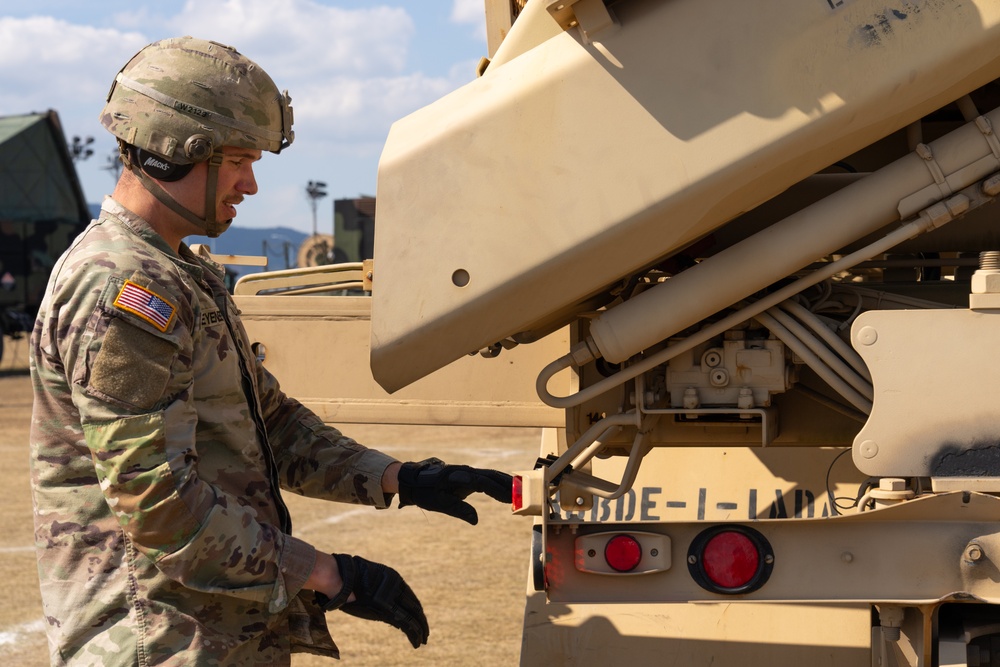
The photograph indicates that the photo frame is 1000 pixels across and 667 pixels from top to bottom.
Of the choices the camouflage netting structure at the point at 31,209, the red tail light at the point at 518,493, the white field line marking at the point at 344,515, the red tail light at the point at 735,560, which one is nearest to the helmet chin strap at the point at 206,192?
the red tail light at the point at 518,493

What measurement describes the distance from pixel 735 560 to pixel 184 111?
1.53m

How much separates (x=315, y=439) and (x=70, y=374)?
819 millimetres

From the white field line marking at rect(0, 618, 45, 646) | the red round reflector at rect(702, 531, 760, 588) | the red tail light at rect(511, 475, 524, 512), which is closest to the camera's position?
the red round reflector at rect(702, 531, 760, 588)

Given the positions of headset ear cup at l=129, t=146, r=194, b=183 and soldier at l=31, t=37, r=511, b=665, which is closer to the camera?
soldier at l=31, t=37, r=511, b=665

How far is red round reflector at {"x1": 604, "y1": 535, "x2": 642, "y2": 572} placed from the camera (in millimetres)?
2678

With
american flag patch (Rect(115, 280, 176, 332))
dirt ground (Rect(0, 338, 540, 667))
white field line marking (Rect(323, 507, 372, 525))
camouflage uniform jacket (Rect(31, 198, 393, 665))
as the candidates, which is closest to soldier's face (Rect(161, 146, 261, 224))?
camouflage uniform jacket (Rect(31, 198, 393, 665))

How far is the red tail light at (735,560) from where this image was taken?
2660mm

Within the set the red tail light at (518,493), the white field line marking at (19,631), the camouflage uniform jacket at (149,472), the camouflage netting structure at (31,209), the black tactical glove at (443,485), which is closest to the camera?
the camouflage uniform jacket at (149,472)

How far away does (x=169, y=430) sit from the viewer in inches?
88.9

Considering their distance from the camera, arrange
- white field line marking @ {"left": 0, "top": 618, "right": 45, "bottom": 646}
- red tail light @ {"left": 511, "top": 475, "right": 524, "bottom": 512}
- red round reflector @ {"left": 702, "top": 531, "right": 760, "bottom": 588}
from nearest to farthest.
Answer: red round reflector @ {"left": 702, "top": 531, "right": 760, "bottom": 588} < red tail light @ {"left": 511, "top": 475, "right": 524, "bottom": 512} < white field line marking @ {"left": 0, "top": 618, "right": 45, "bottom": 646}

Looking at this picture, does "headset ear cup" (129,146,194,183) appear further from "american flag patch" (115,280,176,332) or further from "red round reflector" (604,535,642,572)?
"red round reflector" (604,535,642,572)

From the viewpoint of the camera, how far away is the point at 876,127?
2.54 metres

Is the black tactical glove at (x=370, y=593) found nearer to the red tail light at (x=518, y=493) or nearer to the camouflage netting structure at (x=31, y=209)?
the red tail light at (x=518, y=493)

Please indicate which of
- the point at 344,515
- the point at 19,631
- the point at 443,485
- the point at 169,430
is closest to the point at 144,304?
the point at 169,430
